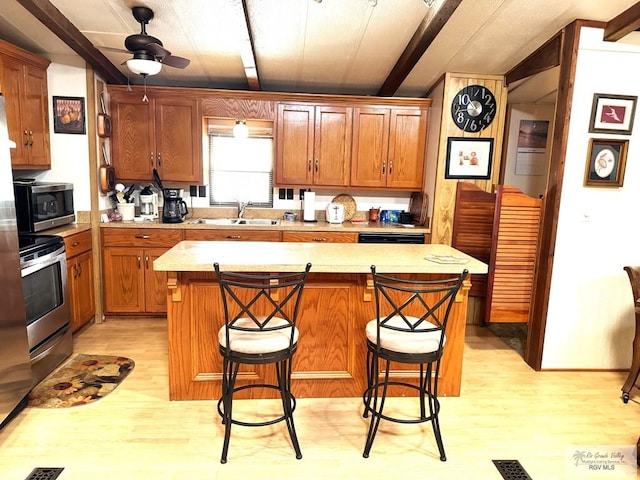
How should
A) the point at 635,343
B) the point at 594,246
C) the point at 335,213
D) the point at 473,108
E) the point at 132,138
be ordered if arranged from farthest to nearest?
the point at 335,213
the point at 132,138
the point at 473,108
the point at 594,246
the point at 635,343

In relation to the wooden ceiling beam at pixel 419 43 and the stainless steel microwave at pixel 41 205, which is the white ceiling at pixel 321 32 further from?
the stainless steel microwave at pixel 41 205

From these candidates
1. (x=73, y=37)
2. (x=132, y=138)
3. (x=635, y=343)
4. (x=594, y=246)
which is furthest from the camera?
(x=132, y=138)

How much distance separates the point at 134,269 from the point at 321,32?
107 inches

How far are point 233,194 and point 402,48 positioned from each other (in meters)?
2.33

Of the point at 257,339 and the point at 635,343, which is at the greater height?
the point at 257,339

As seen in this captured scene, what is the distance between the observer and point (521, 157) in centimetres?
455

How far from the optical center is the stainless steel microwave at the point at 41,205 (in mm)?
3006

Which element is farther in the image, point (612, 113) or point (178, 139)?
point (178, 139)

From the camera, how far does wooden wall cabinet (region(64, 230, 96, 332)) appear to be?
11.0 ft

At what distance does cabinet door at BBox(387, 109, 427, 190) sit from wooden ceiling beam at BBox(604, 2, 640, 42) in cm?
169

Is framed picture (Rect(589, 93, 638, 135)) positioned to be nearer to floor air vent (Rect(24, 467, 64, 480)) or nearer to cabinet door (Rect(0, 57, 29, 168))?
floor air vent (Rect(24, 467, 64, 480))

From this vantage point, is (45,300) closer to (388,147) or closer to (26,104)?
(26,104)

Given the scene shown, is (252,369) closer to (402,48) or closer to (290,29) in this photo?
(290,29)

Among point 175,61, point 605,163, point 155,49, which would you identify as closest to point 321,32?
point 175,61
